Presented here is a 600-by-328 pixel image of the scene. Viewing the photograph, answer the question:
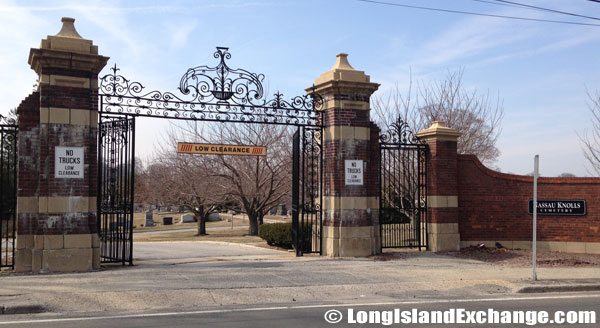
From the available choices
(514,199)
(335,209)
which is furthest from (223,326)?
(514,199)

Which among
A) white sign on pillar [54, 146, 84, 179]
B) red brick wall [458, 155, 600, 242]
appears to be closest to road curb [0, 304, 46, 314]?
white sign on pillar [54, 146, 84, 179]

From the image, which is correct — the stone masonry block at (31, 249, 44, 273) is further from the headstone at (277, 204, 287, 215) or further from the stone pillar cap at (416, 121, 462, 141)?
→ the headstone at (277, 204, 287, 215)

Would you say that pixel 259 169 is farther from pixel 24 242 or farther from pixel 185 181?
pixel 24 242

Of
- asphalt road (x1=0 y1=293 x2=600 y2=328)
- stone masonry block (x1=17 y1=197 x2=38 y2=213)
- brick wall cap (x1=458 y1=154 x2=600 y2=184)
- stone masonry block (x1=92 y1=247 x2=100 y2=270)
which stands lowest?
asphalt road (x1=0 y1=293 x2=600 y2=328)

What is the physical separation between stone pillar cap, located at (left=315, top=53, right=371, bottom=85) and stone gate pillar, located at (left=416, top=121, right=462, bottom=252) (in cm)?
253

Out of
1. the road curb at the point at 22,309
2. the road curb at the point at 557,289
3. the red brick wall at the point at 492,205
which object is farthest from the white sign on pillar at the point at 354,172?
the road curb at the point at 22,309

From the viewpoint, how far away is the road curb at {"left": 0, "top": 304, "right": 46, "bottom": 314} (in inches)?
300

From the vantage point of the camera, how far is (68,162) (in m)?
11.0

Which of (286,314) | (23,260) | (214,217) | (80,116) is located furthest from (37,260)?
(214,217)

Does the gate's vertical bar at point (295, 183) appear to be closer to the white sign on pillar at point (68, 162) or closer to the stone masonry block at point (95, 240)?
the stone masonry block at point (95, 240)

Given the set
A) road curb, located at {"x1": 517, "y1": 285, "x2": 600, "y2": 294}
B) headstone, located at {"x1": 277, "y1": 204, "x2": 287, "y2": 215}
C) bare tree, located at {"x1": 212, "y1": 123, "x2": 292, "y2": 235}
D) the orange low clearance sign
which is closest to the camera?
road curb, located at {"x1": 517, "y1": 285, "x2": 600, "y2": 294}

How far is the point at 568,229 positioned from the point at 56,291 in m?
12.9

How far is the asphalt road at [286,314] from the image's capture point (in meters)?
6.85

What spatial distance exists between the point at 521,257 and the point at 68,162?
35.9ft
